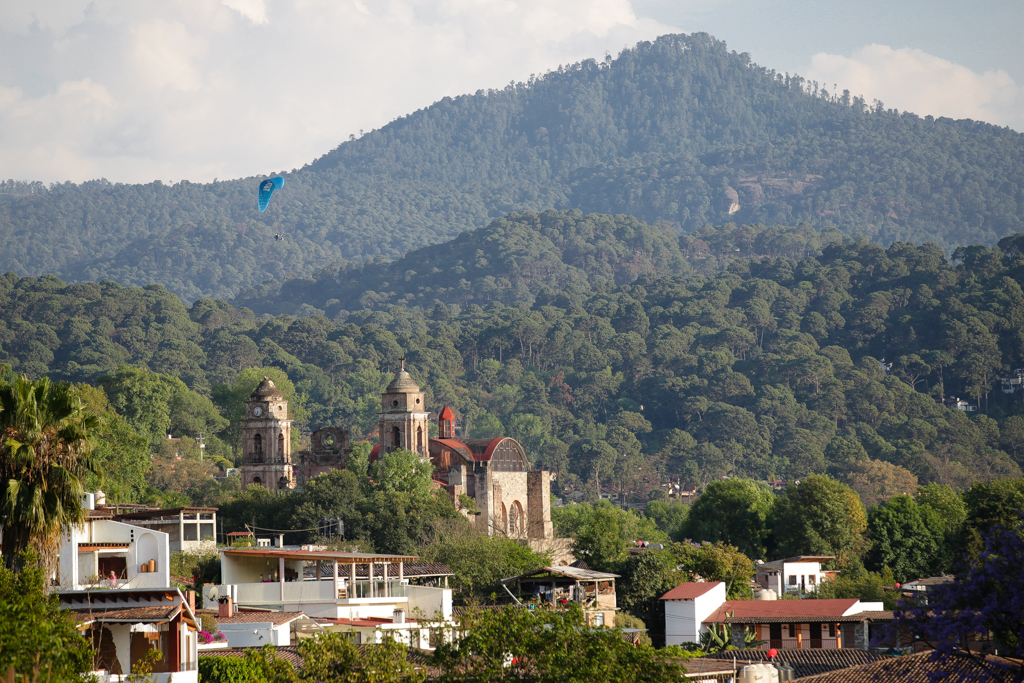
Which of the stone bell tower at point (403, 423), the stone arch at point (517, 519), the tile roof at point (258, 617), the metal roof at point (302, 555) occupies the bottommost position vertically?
the tile roof at point (258, 617)

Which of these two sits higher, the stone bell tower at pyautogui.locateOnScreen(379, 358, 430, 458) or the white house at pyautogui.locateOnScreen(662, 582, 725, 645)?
the stone bell tower at pyautogui.locateOnScreen(379, 358, 430, 458)

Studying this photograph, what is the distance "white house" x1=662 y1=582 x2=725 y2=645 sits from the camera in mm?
51000

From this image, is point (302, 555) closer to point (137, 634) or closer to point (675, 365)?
point (137, 634)

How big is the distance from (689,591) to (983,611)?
1473 inches

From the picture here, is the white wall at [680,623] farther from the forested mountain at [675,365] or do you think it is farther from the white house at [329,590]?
the forested mountain at [675,365]

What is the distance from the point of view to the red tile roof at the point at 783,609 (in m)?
48.7

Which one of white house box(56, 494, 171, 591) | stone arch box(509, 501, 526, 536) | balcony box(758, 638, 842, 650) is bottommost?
balcony box(758, 638, 842, 650)

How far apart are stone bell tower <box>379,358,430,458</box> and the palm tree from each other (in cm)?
5022

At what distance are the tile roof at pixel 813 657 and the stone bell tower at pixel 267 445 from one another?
3973 centimetres

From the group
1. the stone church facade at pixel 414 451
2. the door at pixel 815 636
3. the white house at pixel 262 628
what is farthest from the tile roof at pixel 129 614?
the stone church facade at pixel 414 451

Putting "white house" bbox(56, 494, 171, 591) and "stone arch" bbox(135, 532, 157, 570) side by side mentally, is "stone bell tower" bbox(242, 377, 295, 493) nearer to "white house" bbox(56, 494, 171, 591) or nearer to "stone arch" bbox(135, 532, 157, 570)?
"white house" bbox(56, 494, 171, 591)

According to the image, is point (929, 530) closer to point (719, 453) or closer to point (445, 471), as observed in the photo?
point (445, 471)

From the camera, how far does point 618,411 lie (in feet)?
563

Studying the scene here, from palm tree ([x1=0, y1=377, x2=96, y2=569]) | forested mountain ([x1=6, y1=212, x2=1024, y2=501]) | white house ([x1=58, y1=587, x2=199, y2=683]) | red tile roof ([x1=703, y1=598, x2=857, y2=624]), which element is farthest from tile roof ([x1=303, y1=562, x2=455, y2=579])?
forested mountain ([x1=6, y1=212, x2=1024, y2=501])
